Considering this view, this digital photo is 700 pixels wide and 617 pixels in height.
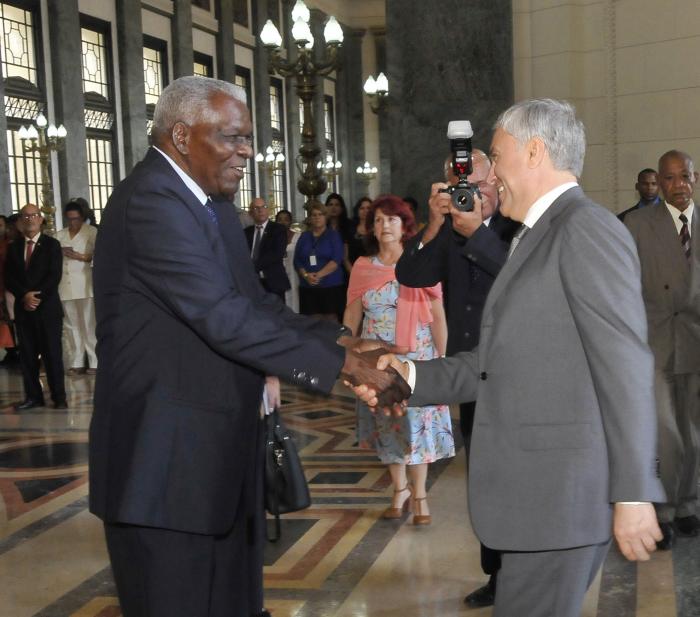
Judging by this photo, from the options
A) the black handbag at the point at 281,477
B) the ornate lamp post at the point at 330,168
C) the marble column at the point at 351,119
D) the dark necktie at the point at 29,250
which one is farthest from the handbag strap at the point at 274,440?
the marble column at the point at 351,119

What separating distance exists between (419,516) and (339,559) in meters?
0.72

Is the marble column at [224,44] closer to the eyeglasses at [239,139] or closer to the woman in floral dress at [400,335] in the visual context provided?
the woman in floral dress at [400,335]

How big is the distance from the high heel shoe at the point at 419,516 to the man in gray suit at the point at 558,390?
301cm

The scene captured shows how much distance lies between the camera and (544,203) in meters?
2.58

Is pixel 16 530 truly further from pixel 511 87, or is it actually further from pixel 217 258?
pixel 511 87

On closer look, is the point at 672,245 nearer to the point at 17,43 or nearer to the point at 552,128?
the point at 552,128

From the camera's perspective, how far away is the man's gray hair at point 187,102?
3.00 m

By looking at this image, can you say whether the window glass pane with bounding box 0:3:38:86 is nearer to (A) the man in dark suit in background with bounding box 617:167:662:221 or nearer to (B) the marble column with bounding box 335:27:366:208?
(A) the man in dark suit in background with bounding box 617:167:662:221

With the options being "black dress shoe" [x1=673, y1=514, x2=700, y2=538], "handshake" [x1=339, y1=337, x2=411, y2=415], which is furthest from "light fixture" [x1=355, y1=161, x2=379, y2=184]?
"handshake" [x1=339, y1=337, x2=411, y2=415]

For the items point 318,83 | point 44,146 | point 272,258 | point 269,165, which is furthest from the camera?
point 318,83

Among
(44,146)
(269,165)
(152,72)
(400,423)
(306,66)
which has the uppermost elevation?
(152,72)

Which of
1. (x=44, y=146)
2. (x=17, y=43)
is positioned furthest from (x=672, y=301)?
(x=17, y=43)

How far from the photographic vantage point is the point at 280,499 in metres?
3.46

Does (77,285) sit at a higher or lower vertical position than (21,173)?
lower
